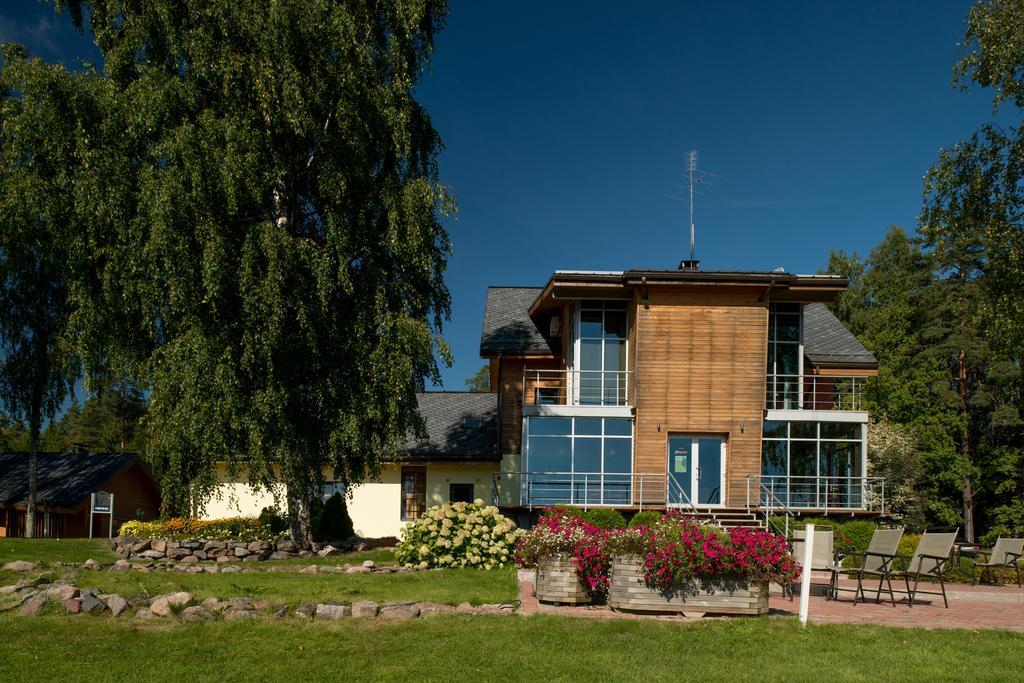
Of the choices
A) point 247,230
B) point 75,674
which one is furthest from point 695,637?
point 247,230

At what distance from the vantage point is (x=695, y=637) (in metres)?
9.26

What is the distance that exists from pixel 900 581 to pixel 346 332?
1093 centimetres

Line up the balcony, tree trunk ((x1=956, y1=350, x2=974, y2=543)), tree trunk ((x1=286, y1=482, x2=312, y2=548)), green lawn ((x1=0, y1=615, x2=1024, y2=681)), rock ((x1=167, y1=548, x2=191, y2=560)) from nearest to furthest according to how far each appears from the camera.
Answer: green lawn ((x1=0, y1=615, x2=1024, y2=681)) < rock ((x1=167, y1=548, x2=191, y2=560)) < tree trunk ((x1=286, y1=482, x2=312, y2=548)) < the balcony < tree trunk ((x1=956, y1=350, x2=974, y2=543))

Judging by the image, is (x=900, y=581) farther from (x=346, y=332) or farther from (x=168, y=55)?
(x=168, y=55)

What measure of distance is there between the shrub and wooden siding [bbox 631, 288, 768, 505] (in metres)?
9.12

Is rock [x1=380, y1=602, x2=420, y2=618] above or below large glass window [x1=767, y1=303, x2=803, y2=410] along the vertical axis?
below

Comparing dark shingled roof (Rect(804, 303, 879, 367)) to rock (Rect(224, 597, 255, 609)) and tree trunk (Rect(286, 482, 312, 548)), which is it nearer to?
tree trunk (Rect(286, 482, 312, 548))

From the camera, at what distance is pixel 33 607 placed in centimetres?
1030

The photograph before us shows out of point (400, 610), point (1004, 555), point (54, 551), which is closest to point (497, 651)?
point (400, 610)

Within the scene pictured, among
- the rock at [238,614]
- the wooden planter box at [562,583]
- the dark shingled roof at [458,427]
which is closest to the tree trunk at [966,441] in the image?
the dark shingled roof at [458,427]

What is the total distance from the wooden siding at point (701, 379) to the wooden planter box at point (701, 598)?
38.4ft

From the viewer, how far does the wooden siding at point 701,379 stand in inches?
868

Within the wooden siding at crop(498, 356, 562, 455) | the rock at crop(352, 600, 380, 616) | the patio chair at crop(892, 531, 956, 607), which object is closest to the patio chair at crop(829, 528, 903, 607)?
the patio chair at crop(892, 531, 956, 607)

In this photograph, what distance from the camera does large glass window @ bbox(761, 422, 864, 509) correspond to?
22.4 m
